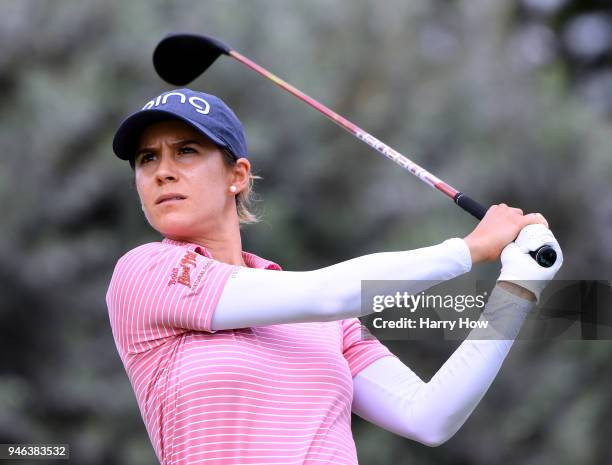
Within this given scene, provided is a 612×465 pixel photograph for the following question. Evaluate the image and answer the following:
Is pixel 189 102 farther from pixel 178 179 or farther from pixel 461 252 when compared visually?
pixel 461 252

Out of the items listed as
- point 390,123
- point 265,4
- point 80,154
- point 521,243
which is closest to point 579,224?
point 390,123

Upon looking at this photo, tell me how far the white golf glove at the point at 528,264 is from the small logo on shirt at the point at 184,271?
467 millimetres

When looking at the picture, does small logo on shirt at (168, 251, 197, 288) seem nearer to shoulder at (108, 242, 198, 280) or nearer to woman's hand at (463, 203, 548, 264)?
shoulder at (108, 242, 198, 280)

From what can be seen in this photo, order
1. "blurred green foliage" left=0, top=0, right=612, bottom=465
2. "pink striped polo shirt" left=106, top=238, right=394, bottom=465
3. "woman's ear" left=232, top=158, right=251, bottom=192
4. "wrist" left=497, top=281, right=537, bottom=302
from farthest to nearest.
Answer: "blurred green foliage" left=0, top=0, right=612, bottom=465, "woman's ear" left=232, top=158, right=251, bottom=192, "wrist" left=497, top=281, right=537, bottom=302, "pink striped polo shirt" left=106, top=238, right=394, bottom=465

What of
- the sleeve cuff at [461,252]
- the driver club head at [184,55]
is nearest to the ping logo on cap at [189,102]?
the sleeve cuff at [461,252]

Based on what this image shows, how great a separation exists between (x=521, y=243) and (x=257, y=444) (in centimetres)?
50

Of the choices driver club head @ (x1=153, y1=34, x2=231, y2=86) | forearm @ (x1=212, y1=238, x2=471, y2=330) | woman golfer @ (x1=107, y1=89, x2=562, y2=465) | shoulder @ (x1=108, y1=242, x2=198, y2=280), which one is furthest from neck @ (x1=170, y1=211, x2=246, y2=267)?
driver club head @ (x1=153, y1=34, x2=231, y2=86)

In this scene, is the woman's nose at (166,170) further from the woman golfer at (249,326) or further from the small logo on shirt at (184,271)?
the small logo on shirt at (184,271)

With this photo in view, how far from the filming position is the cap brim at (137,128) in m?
1.85

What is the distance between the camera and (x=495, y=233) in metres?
1.79

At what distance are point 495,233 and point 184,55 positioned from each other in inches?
41.0

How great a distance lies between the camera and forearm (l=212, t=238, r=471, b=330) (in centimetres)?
168

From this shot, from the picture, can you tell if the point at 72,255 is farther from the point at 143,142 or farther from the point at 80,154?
the point at 143,142

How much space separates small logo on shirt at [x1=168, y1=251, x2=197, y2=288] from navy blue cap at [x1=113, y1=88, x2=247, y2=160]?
0.70ft
